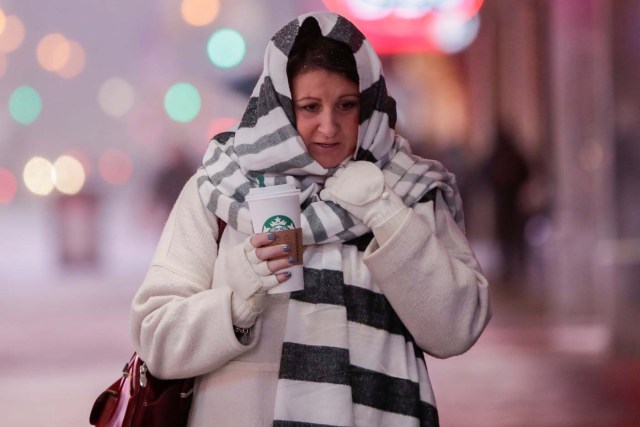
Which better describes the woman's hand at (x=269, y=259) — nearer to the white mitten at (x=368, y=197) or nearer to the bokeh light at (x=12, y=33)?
the white mitten at (x=368, y=197)

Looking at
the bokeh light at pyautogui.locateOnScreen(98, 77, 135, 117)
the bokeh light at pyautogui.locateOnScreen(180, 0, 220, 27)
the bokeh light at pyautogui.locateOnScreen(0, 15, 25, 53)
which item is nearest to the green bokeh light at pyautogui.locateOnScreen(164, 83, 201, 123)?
the bokeh light at pyautogui.locateOnScreen(98, 77, 135, 117)

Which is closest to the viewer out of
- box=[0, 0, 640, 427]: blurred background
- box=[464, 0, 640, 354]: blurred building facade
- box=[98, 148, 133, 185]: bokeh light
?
box=[464, 0, 640, 354]: blurred building facade

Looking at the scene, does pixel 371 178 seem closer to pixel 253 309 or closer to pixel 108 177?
pixel 253 309

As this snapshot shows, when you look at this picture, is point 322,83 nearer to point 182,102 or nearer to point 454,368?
point 454,368

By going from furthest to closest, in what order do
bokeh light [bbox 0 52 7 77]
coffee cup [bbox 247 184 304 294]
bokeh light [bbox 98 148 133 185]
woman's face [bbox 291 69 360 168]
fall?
bokeh light [bbox 98 148 133 185] → bokeh light [bbox 0 52 7 77] → woman's face [bbox 291 69 360 168] → coffee cup [bbox 247 184 304 294]

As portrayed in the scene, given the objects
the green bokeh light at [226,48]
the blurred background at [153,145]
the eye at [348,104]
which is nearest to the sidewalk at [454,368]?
the blurred background at [153,145]

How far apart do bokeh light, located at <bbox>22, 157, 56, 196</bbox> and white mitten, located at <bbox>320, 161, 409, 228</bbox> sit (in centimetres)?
744

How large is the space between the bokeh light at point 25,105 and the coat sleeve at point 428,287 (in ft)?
24.5

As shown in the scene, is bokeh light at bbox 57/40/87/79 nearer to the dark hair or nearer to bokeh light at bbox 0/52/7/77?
bokeh light at bbox 0/52/7/77

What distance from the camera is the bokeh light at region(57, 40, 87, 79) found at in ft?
29.2

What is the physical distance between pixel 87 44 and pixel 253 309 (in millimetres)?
7354

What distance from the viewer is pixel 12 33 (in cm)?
900

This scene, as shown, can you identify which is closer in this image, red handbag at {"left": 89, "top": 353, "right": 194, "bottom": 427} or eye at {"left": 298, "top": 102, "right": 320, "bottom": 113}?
red handbag at {"left": 89, "top": 353, "right": 194, "bottom": 427}

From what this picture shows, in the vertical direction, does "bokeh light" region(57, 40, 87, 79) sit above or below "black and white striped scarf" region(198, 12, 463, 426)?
above
